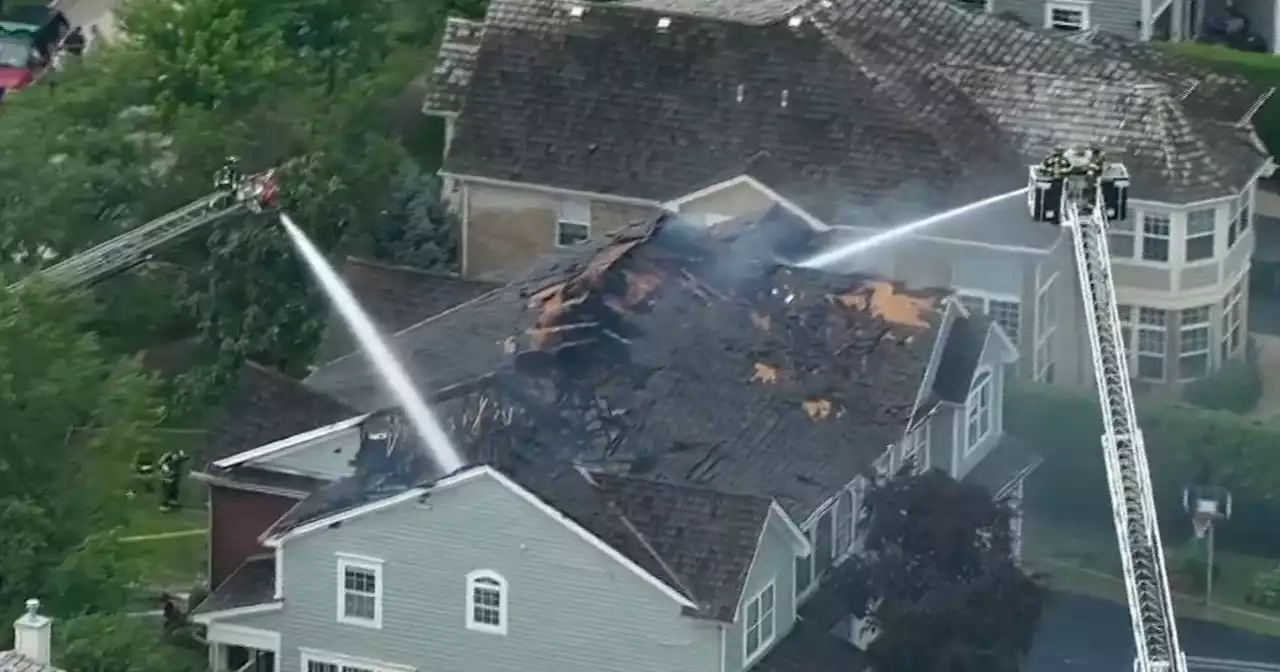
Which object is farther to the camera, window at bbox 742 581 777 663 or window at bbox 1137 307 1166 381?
window at bbox 1137 307 1166 381

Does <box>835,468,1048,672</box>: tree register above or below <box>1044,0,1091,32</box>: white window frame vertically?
below

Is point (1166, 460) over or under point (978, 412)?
under

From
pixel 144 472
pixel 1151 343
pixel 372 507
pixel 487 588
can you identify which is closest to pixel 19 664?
pixel 372 507

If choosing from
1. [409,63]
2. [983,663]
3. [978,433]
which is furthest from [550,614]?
[409,63]

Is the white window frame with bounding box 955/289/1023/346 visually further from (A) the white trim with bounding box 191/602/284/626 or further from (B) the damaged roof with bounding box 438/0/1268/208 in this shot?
(A) the white trim with bounding box 191/602/284/626

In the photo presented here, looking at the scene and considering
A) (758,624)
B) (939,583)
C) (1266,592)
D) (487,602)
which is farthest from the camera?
(1266,592)

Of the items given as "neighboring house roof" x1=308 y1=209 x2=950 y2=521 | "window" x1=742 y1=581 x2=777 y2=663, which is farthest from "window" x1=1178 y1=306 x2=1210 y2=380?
"window" x1=742 y1=581 x2=777 y2=663

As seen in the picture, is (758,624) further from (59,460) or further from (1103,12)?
(1103,12)
